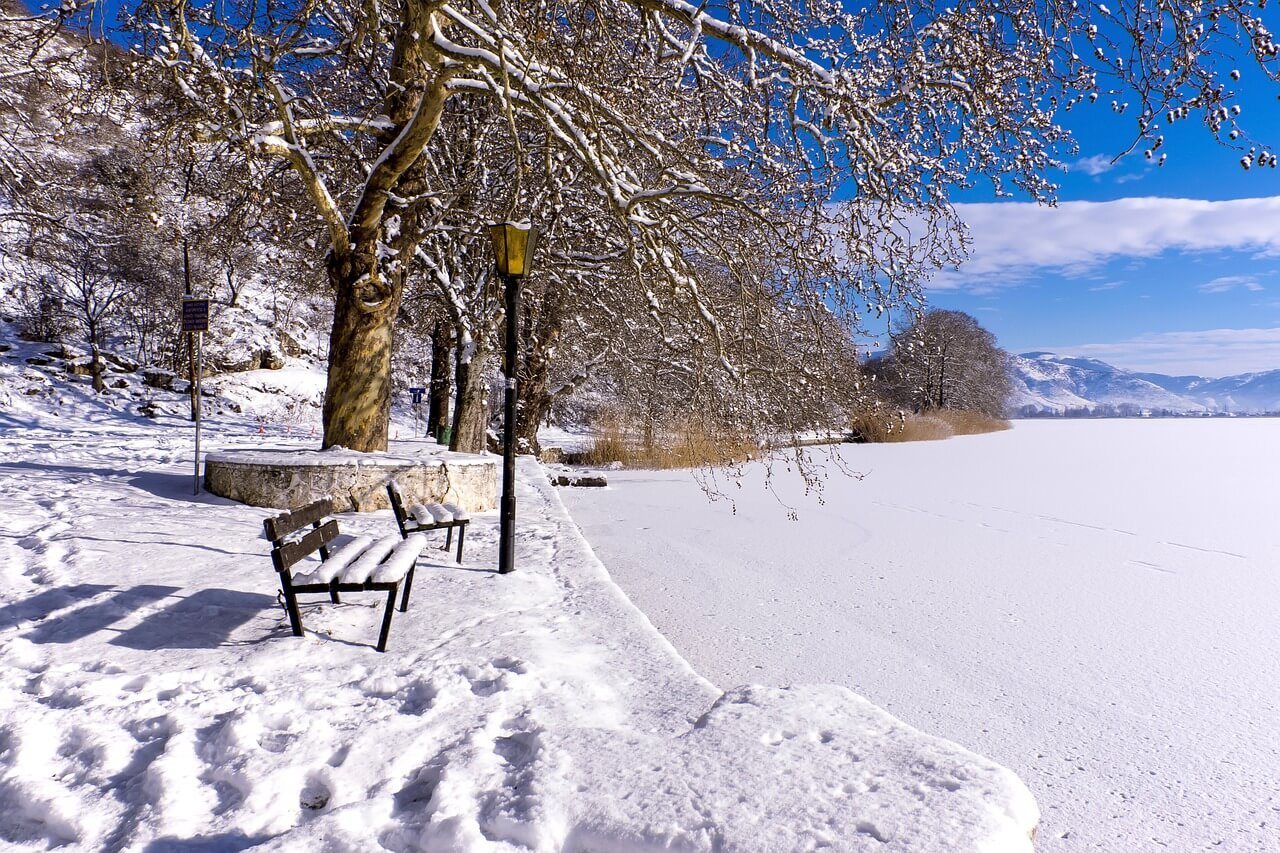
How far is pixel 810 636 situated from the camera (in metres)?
4.93

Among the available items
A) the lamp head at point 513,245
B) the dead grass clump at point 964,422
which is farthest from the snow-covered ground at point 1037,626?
the dead grass clump at point 964,422

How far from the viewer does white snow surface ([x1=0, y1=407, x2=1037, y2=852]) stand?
7.13ft

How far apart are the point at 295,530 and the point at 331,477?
3.43 m

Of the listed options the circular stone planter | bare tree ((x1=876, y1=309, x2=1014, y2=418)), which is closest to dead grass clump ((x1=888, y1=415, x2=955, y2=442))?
bare tree ((x1=876, y1=309, x2=1014, y2=418))

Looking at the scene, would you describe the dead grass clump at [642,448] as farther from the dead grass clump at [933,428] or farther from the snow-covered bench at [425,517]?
Result: the snow-covered bench at [425,517]

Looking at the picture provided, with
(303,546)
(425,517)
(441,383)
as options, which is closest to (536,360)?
(441,383)

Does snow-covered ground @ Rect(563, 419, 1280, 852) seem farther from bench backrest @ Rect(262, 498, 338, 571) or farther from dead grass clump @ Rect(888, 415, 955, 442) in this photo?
dead grass clump @ Rect(888, 415, 955, 442)

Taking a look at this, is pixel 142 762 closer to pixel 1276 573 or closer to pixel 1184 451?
pixel 1276 573

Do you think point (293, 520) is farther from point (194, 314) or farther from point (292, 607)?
point (194, 314)

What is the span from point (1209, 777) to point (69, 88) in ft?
34.0

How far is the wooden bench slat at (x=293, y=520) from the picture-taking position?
3749mm

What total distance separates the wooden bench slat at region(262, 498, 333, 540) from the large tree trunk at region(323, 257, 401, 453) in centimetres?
377

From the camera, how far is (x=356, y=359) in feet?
27.8

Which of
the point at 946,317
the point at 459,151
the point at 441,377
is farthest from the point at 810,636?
the point at 946,317
